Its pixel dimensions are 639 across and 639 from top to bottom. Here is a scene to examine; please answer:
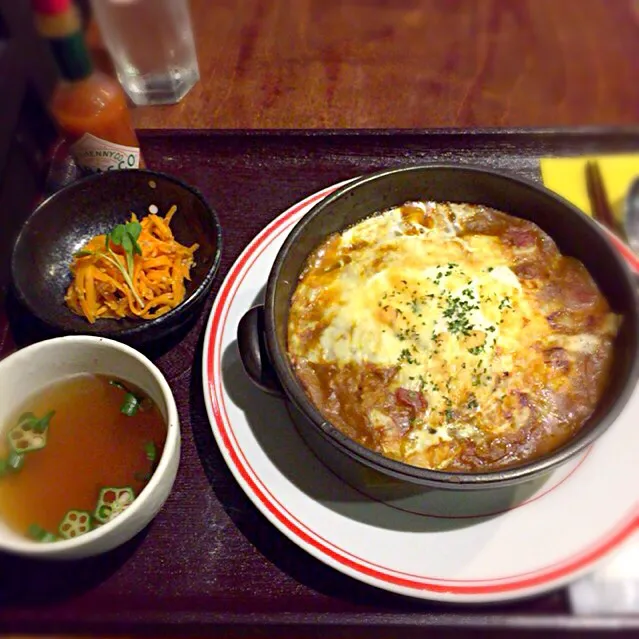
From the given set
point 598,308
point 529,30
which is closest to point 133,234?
point 598,308

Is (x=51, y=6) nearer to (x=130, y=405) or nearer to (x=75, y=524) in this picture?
(x=130, y=405)

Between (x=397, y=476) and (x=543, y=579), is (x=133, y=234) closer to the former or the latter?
(x=397, y=476)

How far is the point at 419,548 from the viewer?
1.32 meters

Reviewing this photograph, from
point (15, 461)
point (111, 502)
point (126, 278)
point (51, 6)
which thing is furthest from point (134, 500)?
point (51, 6)

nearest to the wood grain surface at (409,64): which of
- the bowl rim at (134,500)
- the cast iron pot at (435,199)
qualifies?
the cast iron pot at (435,199)

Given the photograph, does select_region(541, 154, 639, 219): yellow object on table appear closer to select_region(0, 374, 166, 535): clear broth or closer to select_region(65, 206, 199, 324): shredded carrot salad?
select_region(65, 206, 199, 324): shredded carrot salad

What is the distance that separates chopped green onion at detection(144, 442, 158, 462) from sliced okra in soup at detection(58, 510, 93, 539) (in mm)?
170

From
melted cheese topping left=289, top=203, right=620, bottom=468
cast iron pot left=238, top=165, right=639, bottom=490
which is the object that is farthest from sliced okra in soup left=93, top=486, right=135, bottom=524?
melted cheese topping left=289, top=203, right=620, bottom=468

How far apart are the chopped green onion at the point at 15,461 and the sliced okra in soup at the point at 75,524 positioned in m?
0.17

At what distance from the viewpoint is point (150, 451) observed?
141cm

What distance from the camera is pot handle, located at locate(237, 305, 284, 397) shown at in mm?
1364

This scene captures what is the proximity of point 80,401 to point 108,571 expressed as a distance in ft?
1.30

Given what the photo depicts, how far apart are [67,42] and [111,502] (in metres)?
1.04

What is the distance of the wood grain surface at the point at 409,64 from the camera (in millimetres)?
2268
